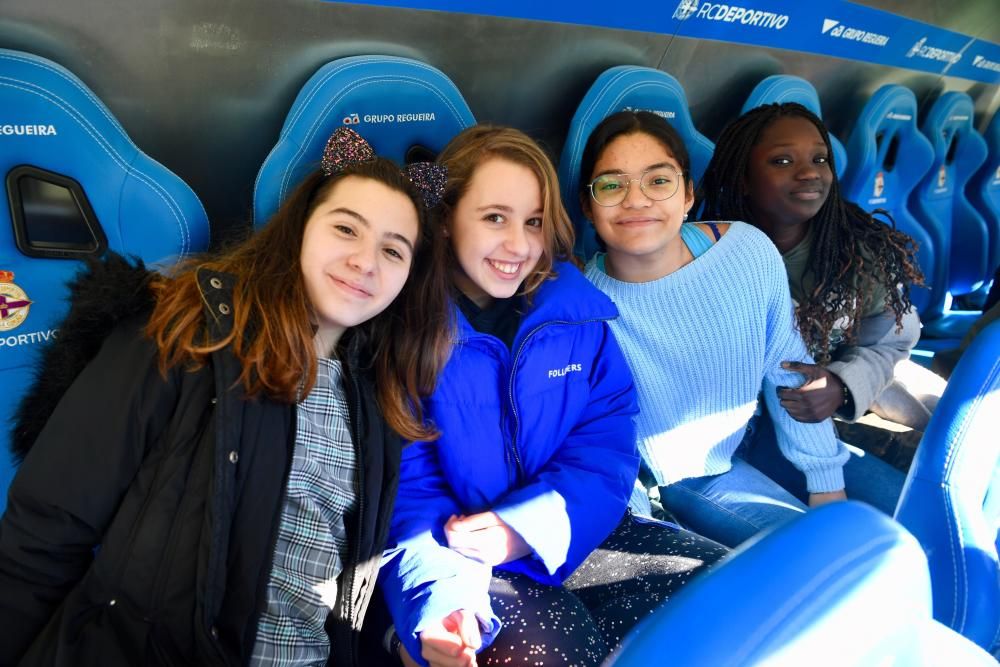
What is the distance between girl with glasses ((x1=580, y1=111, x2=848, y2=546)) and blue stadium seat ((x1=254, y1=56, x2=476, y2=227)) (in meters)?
0.42

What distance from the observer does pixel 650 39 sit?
2.48 meters

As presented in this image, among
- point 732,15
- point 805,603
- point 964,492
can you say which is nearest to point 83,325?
point 805,603

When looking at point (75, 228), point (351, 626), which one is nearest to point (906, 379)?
point (351, 626)

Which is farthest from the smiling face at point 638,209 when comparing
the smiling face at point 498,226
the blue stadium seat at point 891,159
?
the blue stadium seat at point 891,159

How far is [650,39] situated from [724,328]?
130 centimetres

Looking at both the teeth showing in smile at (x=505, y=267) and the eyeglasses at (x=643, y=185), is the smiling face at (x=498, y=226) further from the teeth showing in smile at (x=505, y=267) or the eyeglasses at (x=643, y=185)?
the eyeglasses at (x=643, y=185)

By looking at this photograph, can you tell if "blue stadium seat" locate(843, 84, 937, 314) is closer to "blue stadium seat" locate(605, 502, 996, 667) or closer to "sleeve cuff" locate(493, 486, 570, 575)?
"sleeve cuff" locate(493, 486, 570, 575)

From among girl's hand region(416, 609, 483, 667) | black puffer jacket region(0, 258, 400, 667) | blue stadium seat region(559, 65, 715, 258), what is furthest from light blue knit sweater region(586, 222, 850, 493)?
black puffer jacket region(0, 258, 400, 667)

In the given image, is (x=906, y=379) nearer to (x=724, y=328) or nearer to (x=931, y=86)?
(x=724, y=328)

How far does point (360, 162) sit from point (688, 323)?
905mm

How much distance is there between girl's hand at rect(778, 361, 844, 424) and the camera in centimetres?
182

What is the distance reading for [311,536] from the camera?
1.26m

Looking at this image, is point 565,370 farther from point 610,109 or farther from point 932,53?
point 932,53

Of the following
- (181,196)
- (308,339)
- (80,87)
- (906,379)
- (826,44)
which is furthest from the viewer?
(826,44)
